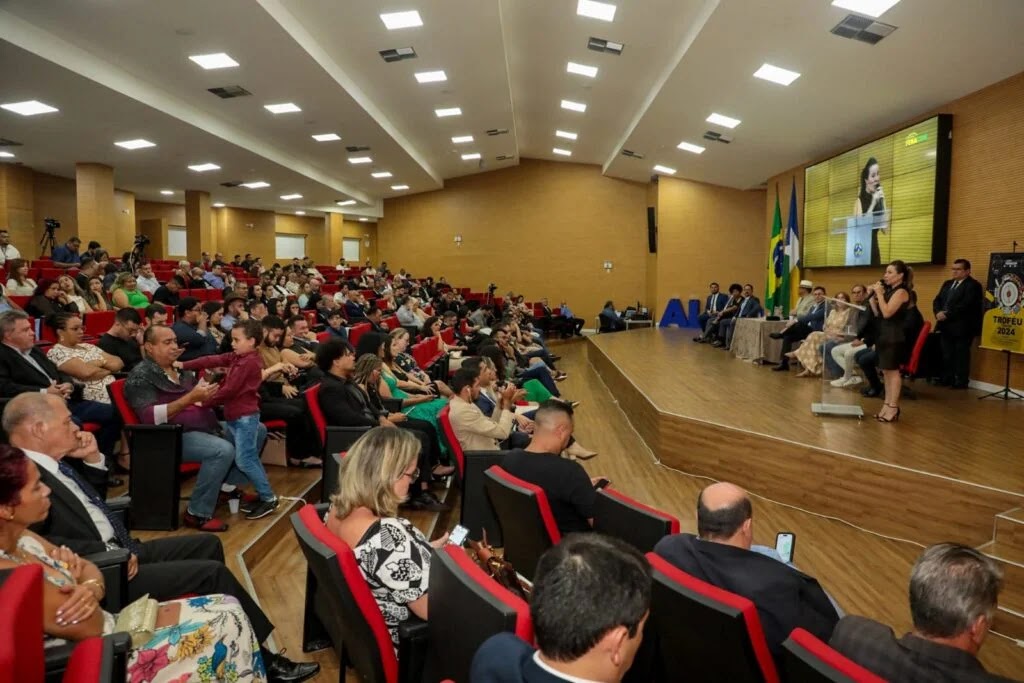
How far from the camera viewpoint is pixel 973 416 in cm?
561

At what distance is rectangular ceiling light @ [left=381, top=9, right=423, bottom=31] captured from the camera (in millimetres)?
7844

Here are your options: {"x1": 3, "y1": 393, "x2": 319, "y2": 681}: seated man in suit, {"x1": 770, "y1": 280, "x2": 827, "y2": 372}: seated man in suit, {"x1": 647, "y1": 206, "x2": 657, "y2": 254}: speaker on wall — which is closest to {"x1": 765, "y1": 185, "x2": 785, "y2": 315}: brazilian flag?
{"x1": 647, "y1": 206, "x2": 657, "y2": 254}: speaker on wall

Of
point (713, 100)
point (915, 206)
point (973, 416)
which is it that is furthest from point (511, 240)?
point (973, 416)

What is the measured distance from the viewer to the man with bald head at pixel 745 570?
1.74 metres

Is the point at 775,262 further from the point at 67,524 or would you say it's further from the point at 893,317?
the point at 67,524

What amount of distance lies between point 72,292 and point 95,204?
280 inches

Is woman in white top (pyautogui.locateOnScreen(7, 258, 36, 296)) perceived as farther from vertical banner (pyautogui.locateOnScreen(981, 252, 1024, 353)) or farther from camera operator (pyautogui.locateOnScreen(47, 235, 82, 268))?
vertical banner (pyautogui.locateOnScreen(981, 252, 1024, 353))

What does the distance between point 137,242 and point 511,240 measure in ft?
35.3

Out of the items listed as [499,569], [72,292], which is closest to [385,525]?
[499,569]

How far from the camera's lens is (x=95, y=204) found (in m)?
12.4

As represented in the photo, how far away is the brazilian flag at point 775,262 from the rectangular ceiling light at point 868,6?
674 cm

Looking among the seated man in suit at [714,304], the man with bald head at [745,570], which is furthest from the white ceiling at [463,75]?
the man with bald head at [745,570]

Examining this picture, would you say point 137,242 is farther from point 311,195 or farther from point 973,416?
→ point 973,416

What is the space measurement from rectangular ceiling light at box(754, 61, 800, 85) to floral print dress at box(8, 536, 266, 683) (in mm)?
8169
